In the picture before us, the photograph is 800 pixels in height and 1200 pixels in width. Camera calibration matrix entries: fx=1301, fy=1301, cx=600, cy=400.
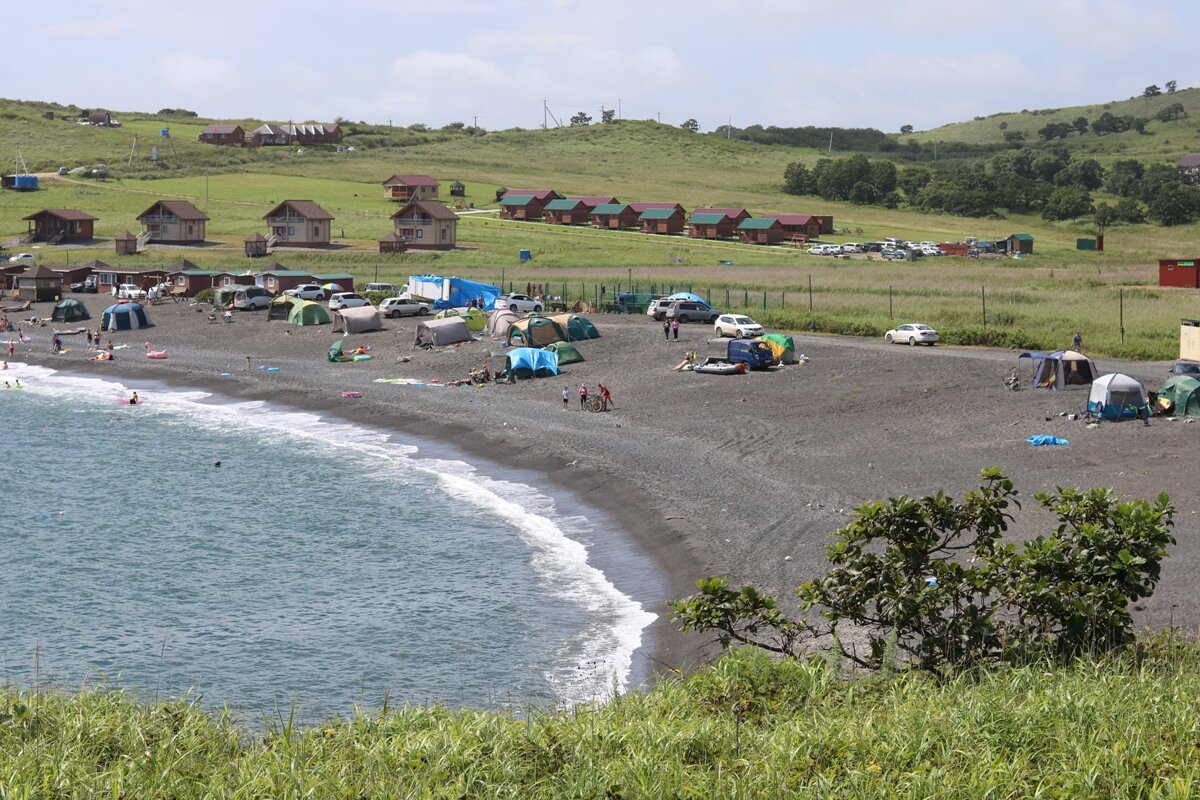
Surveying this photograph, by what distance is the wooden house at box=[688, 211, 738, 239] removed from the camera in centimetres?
12875

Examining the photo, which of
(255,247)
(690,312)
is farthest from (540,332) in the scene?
(255,247)

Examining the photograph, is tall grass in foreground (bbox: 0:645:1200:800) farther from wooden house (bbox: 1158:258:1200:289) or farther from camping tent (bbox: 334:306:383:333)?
wooden house (bbox: 1158:258:1200:289)

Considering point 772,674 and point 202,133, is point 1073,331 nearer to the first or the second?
point 772,674

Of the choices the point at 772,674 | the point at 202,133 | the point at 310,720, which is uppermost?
the point at 202,133

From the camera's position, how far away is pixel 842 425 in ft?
141

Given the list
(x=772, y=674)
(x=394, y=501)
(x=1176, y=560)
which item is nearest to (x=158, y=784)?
(x=772, y=674)

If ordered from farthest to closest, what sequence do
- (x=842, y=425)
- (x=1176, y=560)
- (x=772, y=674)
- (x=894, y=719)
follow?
(x=842, y=425) < (x=1176, y=560) < (x=772, y=674) < (x=894, y=719)

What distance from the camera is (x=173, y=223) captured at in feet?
373

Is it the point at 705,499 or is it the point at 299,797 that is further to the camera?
the point at 705,499

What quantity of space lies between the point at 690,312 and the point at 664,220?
66698 mm

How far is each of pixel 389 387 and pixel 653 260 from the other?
53.0 meters

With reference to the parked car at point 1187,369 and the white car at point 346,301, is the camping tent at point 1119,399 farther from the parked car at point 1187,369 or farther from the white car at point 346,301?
the white car at point 346,301

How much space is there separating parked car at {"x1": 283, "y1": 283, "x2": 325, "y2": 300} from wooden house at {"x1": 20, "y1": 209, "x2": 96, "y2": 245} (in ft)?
153

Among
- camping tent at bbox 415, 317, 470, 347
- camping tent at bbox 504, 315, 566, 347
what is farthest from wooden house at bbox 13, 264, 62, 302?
camping tent at bbox 504, 315, 566, 347
